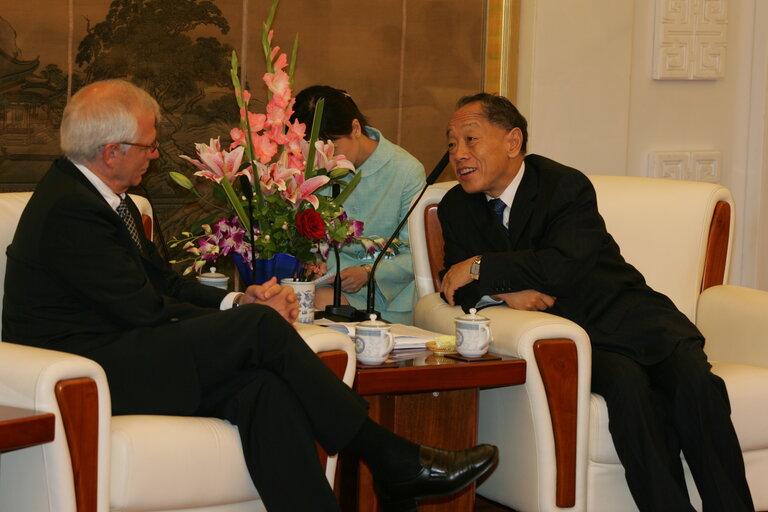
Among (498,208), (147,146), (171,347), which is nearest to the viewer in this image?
(171,347)

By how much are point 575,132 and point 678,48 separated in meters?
0.64

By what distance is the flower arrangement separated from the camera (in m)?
2.78

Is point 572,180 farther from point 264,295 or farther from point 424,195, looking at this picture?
point 264,295

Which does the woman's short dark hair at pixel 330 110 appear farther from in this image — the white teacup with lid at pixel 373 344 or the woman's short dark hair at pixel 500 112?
the white teacup with lid at pixel 373 344

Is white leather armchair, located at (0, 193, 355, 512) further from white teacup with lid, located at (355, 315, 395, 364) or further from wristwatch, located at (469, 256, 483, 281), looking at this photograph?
wristwatch, located at (469, 256, 483, 281)

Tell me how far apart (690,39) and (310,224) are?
8.94 ft

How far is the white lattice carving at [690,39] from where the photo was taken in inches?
187

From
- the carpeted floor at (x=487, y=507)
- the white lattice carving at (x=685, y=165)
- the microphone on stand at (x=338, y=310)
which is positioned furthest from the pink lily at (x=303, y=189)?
the white lattice carving at (x=685, y=165)

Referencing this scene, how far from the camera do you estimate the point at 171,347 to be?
8.02 feet

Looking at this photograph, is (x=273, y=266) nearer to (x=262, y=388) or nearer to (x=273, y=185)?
(x=273, y=185)

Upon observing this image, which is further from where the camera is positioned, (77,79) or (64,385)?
(77,79)

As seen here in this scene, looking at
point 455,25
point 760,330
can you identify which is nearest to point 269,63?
point 760,330

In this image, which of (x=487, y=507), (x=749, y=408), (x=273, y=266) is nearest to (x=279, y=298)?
(x=273, y=266)

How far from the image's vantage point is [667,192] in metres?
3.51
